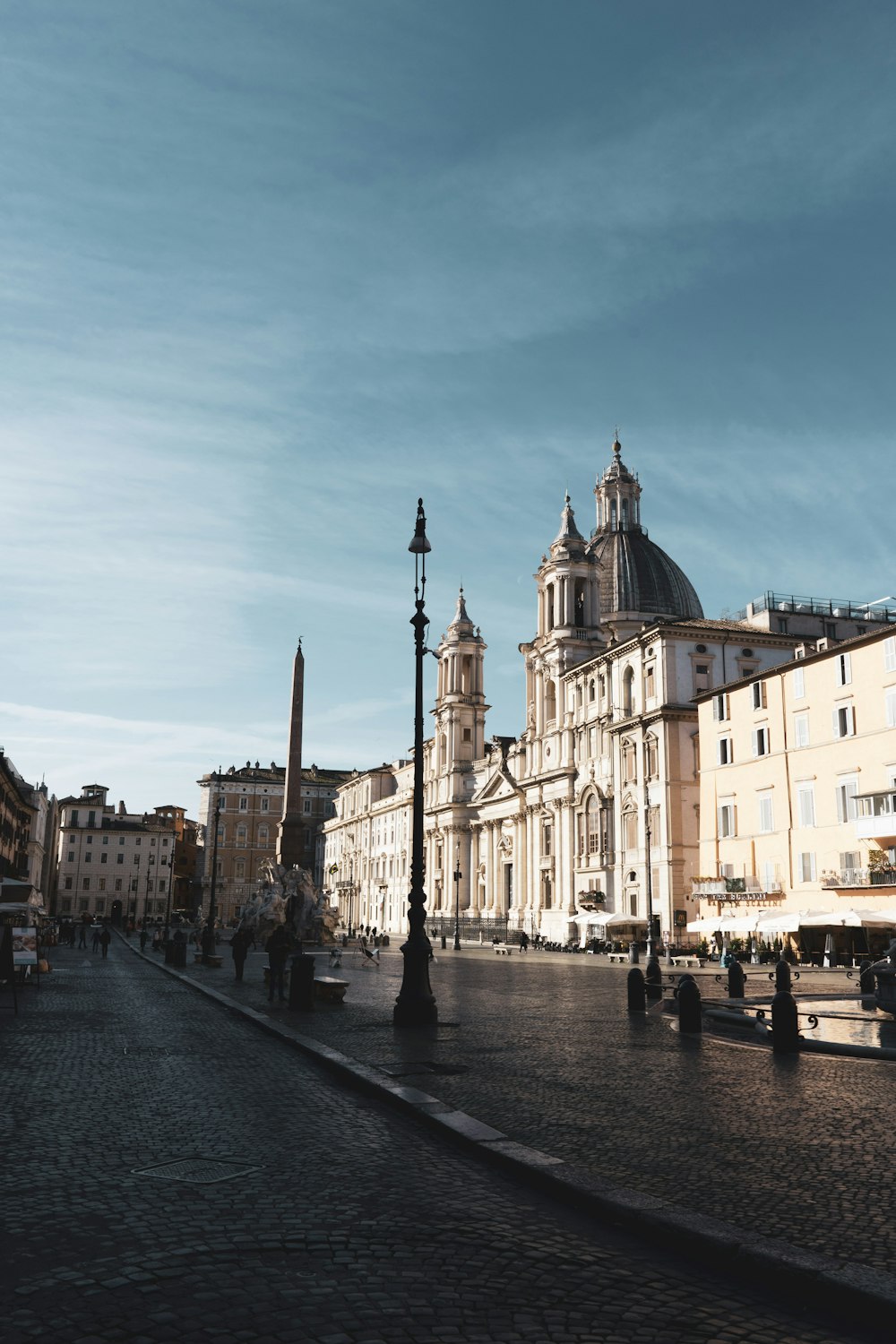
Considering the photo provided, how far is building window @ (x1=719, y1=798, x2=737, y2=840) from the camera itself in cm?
5144

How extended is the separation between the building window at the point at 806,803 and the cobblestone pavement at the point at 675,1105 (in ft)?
88.0

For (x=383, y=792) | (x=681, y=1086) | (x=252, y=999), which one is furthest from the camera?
(x=383, y=792)

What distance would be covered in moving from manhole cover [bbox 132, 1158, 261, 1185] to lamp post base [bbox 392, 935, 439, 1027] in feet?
31.1

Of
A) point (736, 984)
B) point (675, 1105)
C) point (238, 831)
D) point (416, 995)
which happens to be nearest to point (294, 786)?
point (736, 984)

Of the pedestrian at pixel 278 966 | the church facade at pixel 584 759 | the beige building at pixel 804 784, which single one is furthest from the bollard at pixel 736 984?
the church facade at pixel 584 759

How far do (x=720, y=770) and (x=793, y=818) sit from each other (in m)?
6.16

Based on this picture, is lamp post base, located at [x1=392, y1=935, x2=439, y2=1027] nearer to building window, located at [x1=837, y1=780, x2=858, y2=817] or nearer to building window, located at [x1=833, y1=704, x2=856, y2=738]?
building window, located at [x1=837, y1=780, x2=858, y2=817]

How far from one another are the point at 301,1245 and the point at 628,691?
2340 inches

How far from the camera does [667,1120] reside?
946cm

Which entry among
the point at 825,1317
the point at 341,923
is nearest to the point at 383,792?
the point at 341,923

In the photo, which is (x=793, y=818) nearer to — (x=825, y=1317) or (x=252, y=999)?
(x=252, y=999)

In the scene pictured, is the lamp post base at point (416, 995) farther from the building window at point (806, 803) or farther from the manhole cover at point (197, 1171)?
the building window at point (806, 803)

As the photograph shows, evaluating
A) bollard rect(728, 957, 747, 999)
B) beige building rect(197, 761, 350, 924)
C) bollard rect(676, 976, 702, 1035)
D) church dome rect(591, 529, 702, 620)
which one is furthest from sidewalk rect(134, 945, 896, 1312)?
beige building rect(197, 761, 350, 924)

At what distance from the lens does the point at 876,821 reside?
40.1m
